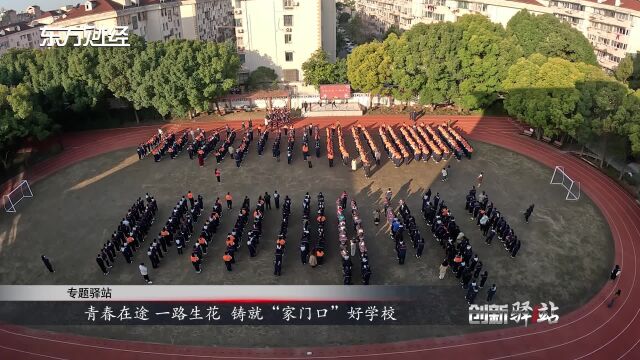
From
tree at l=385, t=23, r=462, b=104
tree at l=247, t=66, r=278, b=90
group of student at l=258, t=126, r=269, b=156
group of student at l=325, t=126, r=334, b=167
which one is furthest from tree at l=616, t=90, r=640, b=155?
tree at l=247, t=66, r=278, b=90

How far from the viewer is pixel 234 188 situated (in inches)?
912

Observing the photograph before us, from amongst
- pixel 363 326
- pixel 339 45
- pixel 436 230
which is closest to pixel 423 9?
pixel 339 45

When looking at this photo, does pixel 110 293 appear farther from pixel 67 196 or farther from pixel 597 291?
pixel 597 291

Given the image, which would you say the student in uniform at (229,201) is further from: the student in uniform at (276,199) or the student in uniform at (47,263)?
the student in uniform at (47,263)

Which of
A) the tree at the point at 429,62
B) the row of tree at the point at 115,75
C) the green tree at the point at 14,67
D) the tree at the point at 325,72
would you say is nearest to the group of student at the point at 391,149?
the tree at the point at 429,62

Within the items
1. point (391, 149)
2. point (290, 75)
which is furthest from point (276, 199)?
point (290, 75)

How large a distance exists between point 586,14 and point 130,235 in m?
47.8

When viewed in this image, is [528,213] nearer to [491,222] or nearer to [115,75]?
[491,222]

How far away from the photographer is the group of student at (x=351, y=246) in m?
15.8

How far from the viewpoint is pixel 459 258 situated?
51.9 feet

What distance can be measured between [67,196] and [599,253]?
26423mm

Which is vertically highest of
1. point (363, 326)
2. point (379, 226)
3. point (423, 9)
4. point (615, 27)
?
point (423, 9)

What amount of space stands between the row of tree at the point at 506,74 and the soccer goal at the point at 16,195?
22.6 m

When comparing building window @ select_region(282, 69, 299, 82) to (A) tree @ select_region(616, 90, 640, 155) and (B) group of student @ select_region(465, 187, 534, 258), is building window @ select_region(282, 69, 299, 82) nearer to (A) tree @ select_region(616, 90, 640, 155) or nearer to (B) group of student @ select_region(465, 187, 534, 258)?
(B) group of student @ select_region(465, 187, 534, 258)
